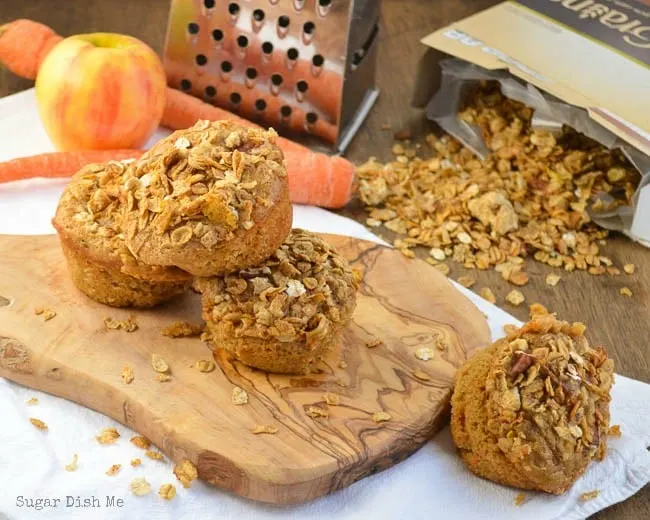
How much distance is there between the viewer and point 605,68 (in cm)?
225

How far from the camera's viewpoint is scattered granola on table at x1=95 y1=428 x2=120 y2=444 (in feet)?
4.93

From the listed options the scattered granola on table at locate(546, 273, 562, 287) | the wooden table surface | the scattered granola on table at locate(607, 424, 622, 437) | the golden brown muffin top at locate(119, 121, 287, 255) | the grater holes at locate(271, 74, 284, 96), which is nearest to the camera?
the golden brown muffin top at locate(119, 121, 287, 255)

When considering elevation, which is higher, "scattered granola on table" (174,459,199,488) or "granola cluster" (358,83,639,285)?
"granola cluster" (358,83,639,285)

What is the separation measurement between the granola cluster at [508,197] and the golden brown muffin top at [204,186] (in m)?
0.68

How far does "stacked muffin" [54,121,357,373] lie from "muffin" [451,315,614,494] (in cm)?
26

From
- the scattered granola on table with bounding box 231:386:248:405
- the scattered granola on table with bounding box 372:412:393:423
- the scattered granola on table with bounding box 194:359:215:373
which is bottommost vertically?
the scattered granola on table with bounding box 194:359:215:373

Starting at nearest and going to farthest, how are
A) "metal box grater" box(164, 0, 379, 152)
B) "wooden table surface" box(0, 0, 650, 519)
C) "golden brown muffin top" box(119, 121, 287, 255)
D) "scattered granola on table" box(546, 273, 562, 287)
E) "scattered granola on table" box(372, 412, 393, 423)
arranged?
"golden brown muffin top" box(119, 121, 287, 255) < "scattered granola on table" box(372, 412, 393, 423) < "wooden table surface" box(0, 0, 650, 519) < "scattered granola on table" box(546, 273, 562, 287) < "metal box grater" box(164, 0, 379, 152)

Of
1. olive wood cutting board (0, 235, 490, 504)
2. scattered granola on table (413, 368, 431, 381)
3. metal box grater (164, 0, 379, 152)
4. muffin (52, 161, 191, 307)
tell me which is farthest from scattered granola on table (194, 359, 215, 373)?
metal box grater (164, 0, 379, 152)

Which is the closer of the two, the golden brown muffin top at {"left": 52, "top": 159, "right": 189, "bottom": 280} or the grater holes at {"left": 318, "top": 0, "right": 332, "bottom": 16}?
the golden brown muffin top at {"left": 52, "top": 159, "right": 189, "bottom": 280}

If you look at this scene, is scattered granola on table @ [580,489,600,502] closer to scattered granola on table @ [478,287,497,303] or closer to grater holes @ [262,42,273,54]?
scattered granola on table @ [478,287,497,303]

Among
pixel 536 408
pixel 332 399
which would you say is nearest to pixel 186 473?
pixel 332 399

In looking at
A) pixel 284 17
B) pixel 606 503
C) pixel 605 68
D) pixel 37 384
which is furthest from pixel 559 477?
pixel 284 17

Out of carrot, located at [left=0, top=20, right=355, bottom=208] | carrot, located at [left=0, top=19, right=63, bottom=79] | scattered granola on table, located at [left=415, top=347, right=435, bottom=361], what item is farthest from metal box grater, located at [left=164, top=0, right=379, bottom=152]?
scattered granola on table, located at [left=415, top=347, right=435, bottom=361]

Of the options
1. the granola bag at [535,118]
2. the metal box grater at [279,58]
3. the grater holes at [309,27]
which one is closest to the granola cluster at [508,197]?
the granola bag at [535,118]
